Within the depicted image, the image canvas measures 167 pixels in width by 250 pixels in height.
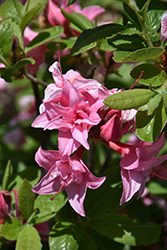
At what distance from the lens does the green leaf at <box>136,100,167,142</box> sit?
0.77 m

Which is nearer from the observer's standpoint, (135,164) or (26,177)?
(135,164)

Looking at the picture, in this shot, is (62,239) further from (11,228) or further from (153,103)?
(153,103)

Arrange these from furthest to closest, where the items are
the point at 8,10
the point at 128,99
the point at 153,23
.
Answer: the point at 8,10 → the point at 153,23 → the point at 128,99

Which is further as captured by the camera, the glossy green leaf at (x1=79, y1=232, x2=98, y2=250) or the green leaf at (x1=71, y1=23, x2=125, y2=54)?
the glossy green leaf at (x1=79, y1=232, x2=98, y2=250)

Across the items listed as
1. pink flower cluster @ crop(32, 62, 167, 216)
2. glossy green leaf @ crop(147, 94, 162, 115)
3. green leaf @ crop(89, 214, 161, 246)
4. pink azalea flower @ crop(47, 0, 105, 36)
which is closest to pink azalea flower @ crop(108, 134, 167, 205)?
pink flower cluster @ crop(32, 62, 167, 216)

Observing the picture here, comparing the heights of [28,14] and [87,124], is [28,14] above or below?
above

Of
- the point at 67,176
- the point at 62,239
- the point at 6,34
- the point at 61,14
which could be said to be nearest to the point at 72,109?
the point at 67,176

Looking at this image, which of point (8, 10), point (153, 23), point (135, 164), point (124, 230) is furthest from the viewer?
point (8, 10)

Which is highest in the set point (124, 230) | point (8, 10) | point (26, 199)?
point (8, 10)

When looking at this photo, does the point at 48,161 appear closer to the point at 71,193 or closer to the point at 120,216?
the point at 71,193

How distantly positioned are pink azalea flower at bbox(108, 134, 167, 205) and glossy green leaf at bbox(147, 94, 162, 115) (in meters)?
0.13

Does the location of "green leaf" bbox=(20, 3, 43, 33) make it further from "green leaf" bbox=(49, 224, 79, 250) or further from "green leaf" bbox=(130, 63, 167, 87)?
"green leaf" bbox=(49, 224, 79, 250)

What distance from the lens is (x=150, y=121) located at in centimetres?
78

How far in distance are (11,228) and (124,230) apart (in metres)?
0.35
